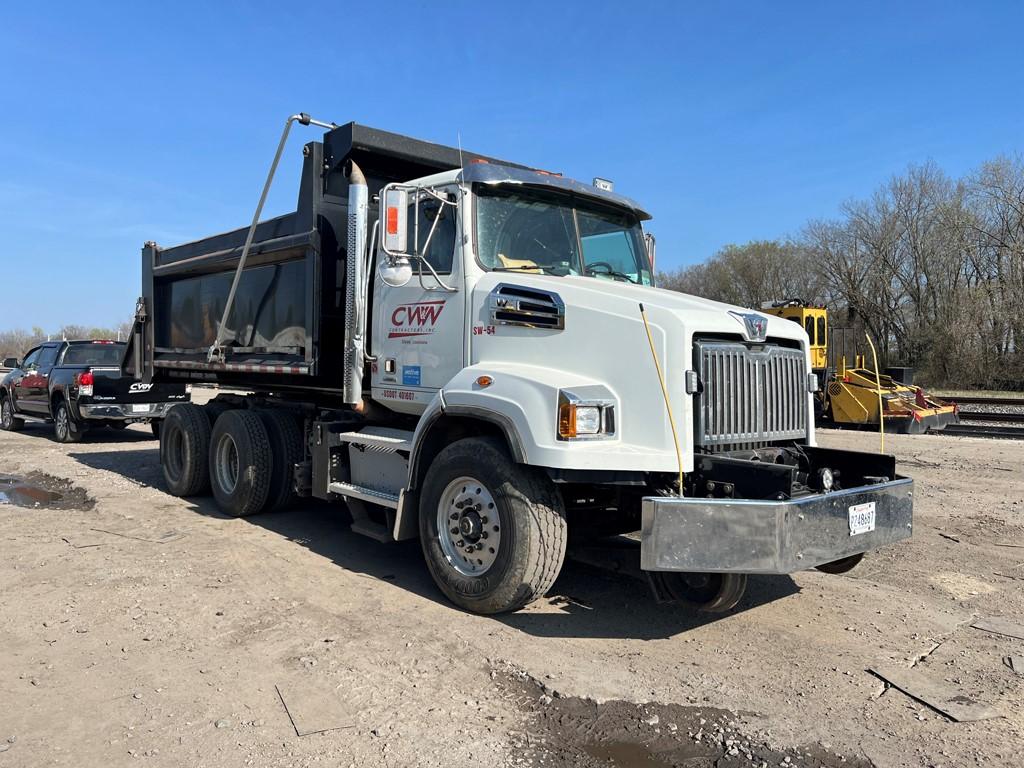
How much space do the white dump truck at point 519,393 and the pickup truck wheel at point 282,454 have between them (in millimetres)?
22

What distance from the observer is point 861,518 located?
14.3 feet

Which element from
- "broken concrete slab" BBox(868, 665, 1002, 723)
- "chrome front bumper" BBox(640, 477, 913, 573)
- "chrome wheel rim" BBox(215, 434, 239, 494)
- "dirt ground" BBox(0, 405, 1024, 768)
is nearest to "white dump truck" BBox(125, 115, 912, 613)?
"chrome front bumper" BBox(640, 477, 913, 573)

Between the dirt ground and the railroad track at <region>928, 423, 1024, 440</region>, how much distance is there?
9203 mm

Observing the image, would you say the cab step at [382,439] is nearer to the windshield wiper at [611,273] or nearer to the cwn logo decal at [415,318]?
the cwn logo decal at [415,318]

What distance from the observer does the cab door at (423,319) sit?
5.30 m

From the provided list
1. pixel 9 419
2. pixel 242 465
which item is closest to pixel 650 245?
pixel 242 465

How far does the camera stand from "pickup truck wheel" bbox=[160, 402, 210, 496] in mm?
8438

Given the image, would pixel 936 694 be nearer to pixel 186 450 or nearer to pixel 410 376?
pixel 410 376

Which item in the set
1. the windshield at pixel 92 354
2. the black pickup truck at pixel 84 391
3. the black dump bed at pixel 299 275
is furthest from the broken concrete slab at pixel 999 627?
the windshield at pixel 92 354

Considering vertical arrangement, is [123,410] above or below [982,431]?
above

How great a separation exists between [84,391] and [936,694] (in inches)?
543

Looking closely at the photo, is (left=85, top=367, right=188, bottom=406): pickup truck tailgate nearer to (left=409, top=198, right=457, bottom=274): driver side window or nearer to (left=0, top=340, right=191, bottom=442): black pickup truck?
(left=0, top=340, right=191, bottom=442): black pickup truck

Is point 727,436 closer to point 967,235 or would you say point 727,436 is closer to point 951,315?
point 951,315

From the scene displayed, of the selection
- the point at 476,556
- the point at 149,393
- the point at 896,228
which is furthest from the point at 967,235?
the point at 476,556
